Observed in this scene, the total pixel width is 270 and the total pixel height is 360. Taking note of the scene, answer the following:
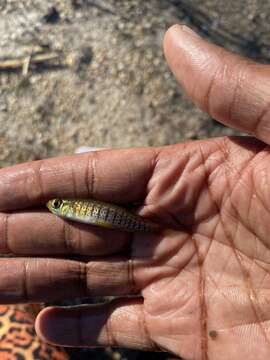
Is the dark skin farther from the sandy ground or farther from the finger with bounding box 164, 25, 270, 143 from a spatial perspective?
the sandy ground

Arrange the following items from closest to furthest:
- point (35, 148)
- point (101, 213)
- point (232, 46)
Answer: point (101, 213) → point (35, 148) → point (232, 46)

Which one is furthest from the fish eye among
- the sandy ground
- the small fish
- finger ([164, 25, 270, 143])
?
the sandy ground

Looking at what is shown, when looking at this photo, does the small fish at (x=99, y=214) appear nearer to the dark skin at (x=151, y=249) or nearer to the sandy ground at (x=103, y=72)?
the dark skin at (x=151, y=249)

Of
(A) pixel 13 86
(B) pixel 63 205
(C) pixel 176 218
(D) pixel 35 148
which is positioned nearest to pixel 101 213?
(B) pixel 63 205

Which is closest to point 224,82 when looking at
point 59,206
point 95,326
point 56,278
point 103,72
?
point 59,206

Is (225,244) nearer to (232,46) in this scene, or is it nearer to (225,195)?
(225,195)

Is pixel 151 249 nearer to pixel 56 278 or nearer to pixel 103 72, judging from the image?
pixel 56 278
